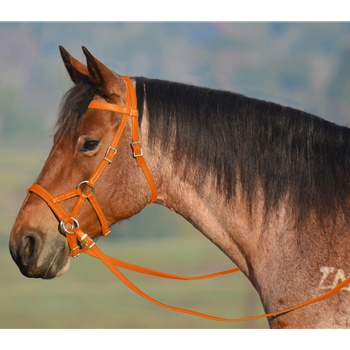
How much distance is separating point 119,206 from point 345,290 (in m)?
1.38

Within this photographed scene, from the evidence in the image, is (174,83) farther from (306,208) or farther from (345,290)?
(345,290)

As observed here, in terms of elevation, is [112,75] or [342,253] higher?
[112,75]

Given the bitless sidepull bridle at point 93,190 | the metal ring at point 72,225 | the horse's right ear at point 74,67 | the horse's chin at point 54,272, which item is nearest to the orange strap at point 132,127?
the bitless sidepull bridle at point 93,190

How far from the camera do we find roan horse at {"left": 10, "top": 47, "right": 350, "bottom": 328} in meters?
2.28

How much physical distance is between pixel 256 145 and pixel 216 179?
0.31 metres

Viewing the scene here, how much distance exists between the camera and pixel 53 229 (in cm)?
240

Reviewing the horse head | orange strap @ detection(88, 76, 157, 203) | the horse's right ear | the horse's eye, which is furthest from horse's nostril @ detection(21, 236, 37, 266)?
the horse's right ear

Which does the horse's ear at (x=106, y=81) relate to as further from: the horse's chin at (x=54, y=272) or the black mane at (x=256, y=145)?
the horse's chin at (x=54, y=272)

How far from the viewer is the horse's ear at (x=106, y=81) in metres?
2.38

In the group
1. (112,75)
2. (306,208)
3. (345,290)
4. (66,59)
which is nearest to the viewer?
(345,290)

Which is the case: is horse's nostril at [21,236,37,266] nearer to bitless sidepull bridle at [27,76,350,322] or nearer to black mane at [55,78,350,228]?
bitless sidepull bridle at [27,76,350,322]

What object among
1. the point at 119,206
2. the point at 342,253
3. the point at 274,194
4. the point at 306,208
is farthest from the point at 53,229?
the point at 342,253

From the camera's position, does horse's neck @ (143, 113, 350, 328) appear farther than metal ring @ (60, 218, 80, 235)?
No

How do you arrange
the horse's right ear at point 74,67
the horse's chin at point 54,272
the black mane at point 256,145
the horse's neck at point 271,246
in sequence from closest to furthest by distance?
the horse's neck at point 271,246 → the black mane at point 256,145 → the horse's chin at point 54,272 → the horse's right ear at point 74,67
